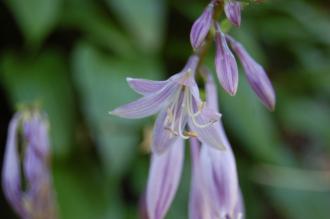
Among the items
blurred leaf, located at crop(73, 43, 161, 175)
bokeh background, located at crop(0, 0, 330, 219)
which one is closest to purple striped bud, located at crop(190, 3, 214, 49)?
bokeh background, located at crop(0, 0, 330, 219)

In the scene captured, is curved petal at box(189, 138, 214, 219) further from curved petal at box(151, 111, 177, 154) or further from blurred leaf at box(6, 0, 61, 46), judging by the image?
blurred leaf at box(6, 0, 61, 46)

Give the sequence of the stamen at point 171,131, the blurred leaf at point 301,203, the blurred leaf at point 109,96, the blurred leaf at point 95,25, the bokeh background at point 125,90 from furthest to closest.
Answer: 1. the blurred leaf at point 301,203
2. the blurred leaf at point 95,25
3. the bokeh background at point 125,90
4. the blurred leaf at point 109,96
5. the stamen at point 171,131

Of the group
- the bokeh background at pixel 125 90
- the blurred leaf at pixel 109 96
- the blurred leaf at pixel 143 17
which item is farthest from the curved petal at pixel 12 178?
the blurred leaf at pixel 143 17

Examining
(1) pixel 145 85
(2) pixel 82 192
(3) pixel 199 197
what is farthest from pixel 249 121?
(1) pixel 145 85

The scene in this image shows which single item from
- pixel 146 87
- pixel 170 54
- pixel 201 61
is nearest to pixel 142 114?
pixel 146 87

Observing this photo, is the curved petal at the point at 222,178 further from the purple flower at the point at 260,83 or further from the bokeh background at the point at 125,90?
the bokeh background at the point at 125,90

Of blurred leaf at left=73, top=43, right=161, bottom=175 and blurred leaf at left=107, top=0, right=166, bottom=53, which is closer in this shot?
blurred leaf at left=73, top=43, right=161, bottom=175
